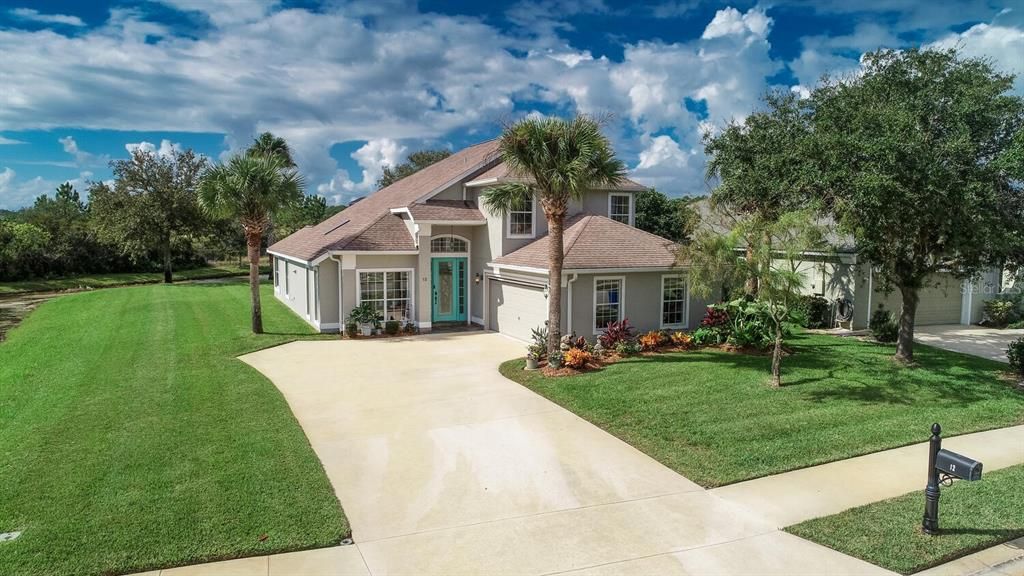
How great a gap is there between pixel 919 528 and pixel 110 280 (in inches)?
1919

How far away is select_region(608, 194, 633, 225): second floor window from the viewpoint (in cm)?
2205

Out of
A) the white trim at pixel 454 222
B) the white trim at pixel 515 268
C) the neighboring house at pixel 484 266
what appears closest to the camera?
the white trim at pixel 515 268

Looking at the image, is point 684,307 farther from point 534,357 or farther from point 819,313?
point 534,357

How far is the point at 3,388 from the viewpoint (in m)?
13.9

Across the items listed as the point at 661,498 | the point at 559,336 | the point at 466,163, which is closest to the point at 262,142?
the point at 466,163

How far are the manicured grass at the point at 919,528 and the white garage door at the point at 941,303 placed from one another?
52.2ft

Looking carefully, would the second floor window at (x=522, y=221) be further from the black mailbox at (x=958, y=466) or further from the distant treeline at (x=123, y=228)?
the distant treeline at (x=123, y=228)

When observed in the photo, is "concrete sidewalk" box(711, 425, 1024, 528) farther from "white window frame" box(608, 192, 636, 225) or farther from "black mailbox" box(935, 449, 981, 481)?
"white window frame" box(608, 192, 636, 225)

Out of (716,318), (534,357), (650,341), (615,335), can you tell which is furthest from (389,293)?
(716,318)

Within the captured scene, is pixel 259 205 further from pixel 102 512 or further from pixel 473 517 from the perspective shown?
pixel 473 517

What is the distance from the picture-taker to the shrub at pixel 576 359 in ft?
48.3

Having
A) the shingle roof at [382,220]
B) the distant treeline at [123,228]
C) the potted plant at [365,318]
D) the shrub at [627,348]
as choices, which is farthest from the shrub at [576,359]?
the distant treeline at [123,228]

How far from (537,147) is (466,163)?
10551 millimetres

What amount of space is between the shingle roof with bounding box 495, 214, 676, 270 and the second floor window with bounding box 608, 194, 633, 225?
2.23 meters
